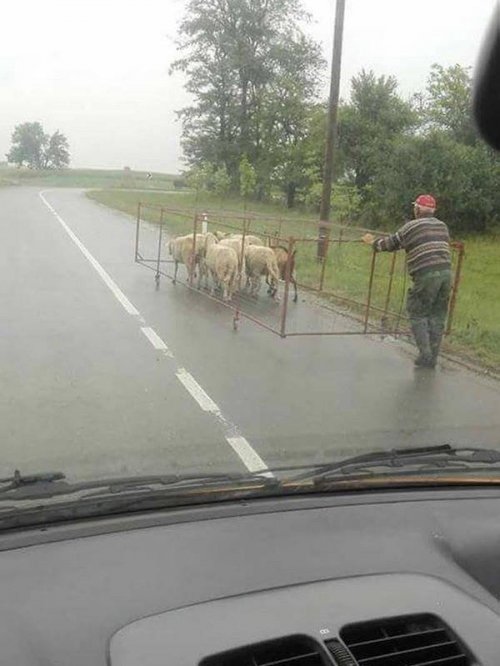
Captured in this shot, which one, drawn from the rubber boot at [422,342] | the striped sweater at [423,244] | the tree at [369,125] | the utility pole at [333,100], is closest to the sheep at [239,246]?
the utility pole at [333,100]

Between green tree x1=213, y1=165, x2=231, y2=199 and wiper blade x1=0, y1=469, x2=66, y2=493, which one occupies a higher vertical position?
green tree x1=213, y1=165, x2=231, y2=199

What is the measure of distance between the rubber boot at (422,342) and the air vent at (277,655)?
23.0ft

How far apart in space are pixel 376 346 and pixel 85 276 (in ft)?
21.3

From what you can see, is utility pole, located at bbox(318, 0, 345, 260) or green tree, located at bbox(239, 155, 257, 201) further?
green tree, located at bbox(239, 155, 257, 201)

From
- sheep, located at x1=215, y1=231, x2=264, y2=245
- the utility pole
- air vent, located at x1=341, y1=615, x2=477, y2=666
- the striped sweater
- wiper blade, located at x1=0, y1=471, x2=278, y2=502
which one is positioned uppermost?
the utility pole

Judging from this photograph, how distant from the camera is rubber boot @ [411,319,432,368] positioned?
9.02 m

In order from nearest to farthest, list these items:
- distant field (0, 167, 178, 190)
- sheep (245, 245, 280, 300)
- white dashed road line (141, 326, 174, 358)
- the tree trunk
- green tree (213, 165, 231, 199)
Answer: white dashed road line (141, 326, 174, 358) < sheep (245, 245, 280, 300) < the tree trunk < green tree (213, 165, 231, 199) < distant field (0, 167, 178, 190)

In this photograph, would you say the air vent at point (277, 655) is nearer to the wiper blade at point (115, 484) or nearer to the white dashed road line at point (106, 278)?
the wiper blade at point (115, 484)

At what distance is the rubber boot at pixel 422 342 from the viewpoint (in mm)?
9023

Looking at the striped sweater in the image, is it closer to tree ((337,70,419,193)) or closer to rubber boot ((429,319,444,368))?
rubber boot ((429,319,444,368))

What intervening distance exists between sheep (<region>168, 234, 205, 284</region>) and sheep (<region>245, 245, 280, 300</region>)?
1.54 metres

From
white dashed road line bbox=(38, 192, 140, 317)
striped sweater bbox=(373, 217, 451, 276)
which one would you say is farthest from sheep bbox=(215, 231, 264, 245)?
striped sweater bbox=(373, 217, 451, 276)

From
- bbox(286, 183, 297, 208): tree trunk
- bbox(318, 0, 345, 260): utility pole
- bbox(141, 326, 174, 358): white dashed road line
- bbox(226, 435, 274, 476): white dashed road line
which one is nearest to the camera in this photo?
bbox(226, 435, 274, 476): white dashed road line

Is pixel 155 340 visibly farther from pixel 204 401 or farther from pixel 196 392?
pixel 204 401
